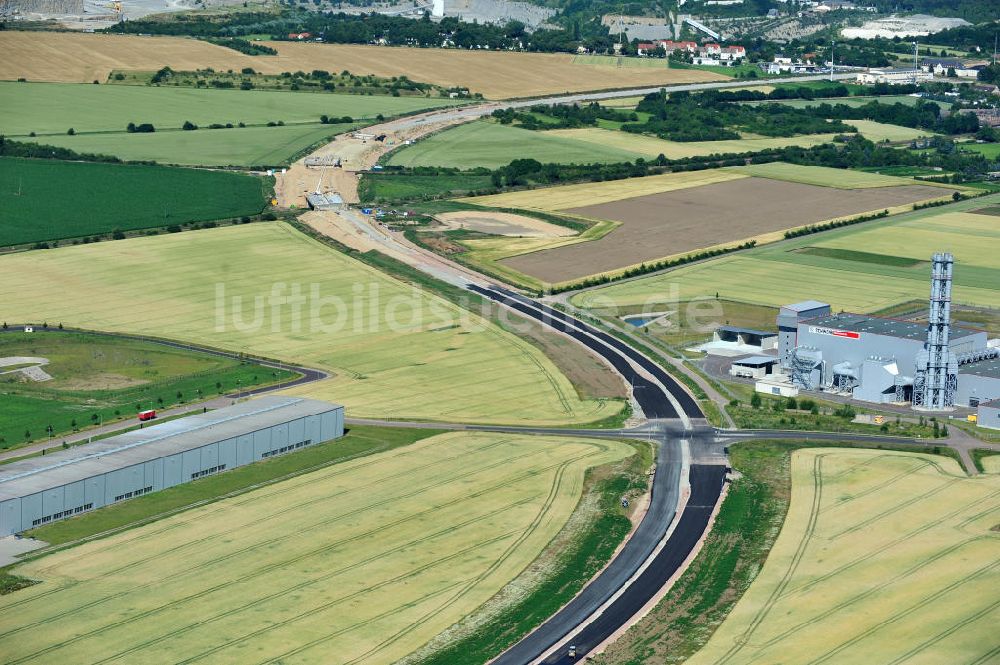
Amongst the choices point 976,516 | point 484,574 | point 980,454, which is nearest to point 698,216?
point 980,454

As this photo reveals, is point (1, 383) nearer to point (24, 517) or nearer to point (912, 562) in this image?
point (24, 517)

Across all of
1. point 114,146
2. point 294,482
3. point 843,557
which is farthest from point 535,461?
point 114,146

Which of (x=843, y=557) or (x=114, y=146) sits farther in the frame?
(x=114, y=146)

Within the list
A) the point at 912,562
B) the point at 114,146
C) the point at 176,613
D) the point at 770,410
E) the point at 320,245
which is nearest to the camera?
the point at 176,613

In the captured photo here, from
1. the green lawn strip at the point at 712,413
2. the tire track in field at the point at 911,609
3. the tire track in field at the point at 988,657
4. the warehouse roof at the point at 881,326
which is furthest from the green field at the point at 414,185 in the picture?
the tire track in field at the point at 988,657

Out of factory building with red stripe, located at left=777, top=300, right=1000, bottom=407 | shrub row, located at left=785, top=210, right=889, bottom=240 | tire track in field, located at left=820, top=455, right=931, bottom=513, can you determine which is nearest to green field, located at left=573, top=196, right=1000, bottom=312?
shrub row, located at left=785, top=210, right=889, bottom=240

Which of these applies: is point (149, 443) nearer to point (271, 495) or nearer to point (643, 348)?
point (271, 495)

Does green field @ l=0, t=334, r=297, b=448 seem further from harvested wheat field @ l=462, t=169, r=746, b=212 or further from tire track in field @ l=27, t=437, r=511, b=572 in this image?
harvested wheat field @ l=462, t=169, r=746, b=212
